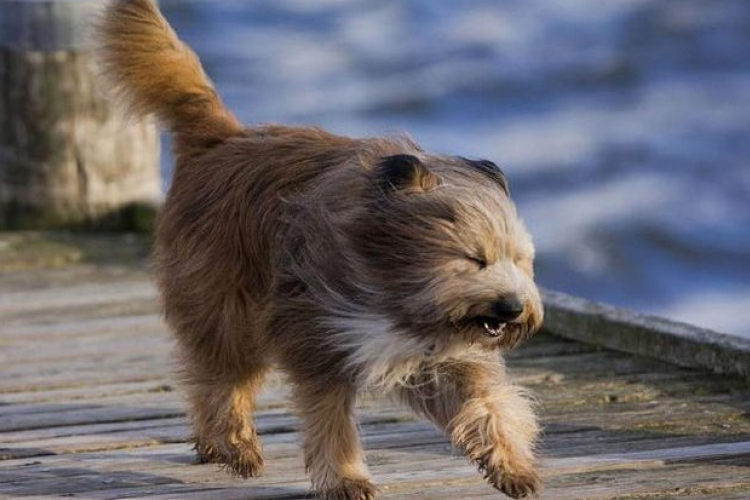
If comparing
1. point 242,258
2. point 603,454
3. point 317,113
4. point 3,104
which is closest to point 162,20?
point 242,258

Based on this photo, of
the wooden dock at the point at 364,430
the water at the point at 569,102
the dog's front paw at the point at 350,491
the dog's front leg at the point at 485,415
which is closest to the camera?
the dog's front leg at the point at 485,415

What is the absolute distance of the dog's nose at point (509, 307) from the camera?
12.9ft

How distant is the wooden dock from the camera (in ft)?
14.8

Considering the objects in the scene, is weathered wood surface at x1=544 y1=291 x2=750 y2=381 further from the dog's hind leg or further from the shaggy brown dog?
the dog's hind leg

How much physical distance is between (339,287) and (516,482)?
2.07ft

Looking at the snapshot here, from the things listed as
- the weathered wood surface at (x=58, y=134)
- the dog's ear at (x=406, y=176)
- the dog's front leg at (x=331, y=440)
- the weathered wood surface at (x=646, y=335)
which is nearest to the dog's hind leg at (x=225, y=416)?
the dog's front leg at (x=331, y=440)

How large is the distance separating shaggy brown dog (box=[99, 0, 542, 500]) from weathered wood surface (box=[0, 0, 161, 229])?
290cm

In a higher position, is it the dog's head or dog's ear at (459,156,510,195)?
dog's ear at (459,156,510,195)

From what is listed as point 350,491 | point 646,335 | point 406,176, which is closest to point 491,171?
point 406,176

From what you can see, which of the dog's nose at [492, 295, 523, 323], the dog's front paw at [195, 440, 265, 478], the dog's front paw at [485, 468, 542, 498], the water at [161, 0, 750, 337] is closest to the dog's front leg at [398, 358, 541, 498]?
the dog's front paw at [485, 468, 542, 498]

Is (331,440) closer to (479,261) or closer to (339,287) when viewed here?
(339,287)

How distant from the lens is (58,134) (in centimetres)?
784

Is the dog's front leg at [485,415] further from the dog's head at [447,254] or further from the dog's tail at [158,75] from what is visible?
the dog's tail at [158,75]

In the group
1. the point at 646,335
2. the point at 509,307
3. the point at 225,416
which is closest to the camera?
the point at 509,307
